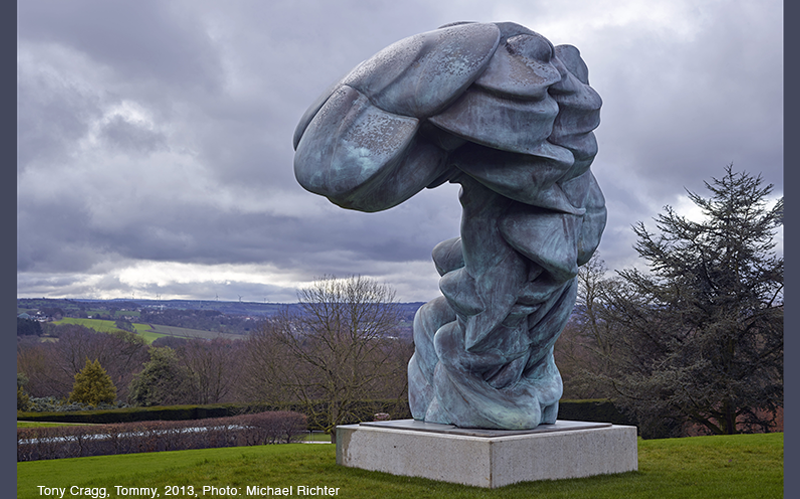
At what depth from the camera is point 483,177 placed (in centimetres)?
567

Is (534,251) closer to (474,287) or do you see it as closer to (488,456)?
(474,287)

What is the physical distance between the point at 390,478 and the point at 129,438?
343 inches

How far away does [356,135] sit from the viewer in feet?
16.3

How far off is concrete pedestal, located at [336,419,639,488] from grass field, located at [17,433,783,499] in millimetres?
116

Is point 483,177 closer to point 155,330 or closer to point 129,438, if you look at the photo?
point 129,438

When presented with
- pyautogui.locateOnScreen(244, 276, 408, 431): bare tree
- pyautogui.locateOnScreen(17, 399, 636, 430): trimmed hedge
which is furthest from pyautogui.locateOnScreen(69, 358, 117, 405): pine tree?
pyautogui.locateOnScreen(244, 276, 408, 431): bare tree

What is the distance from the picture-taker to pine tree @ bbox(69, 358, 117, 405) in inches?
963

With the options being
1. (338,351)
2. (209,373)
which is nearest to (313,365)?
(338,351)

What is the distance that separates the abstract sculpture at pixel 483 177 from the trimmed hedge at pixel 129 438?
791cm

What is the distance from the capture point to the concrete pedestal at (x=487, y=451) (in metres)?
5.36

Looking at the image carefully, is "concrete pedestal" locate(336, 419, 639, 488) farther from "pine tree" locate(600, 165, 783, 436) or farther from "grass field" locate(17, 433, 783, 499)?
"pine tree" locate(600, 165, 783, 436)

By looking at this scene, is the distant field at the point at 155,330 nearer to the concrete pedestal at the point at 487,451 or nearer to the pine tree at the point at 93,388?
the pine tree at the point at 93,388

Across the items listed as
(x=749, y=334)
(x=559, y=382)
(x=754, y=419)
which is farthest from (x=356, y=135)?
(x=754, y=419)

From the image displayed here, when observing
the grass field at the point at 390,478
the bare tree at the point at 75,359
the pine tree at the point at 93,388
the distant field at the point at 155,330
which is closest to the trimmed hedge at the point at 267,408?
the pine tree at the point at 93,388
